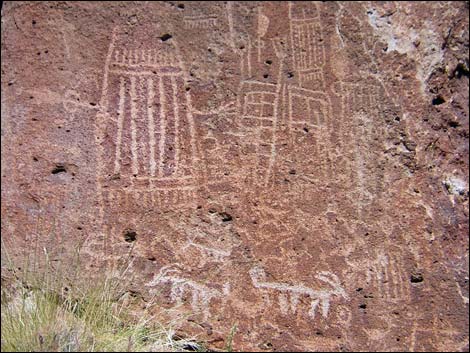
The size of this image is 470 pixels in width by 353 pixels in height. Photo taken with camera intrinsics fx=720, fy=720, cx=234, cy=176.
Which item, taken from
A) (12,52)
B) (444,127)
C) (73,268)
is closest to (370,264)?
(444,127)

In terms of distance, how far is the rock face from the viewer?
113 inches

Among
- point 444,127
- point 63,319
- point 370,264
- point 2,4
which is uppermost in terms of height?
point 2,4

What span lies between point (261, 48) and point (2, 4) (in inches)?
41.9

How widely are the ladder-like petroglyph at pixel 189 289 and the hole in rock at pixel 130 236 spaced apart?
0.17 metres

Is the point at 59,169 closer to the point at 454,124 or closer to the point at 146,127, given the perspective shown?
the point at 146,127

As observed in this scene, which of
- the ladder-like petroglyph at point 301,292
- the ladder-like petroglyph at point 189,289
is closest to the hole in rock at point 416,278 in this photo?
the ladder-like petroglyph at point 301,292

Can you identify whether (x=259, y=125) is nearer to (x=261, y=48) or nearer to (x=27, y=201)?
(x=261, y=48)

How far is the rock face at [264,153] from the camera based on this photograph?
286cm

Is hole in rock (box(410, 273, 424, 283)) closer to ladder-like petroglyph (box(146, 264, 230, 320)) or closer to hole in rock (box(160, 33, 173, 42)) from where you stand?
ladder-like petroglyph (box(146, 264, 230, 320))

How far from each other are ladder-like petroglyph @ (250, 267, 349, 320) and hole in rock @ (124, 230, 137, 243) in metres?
0.50

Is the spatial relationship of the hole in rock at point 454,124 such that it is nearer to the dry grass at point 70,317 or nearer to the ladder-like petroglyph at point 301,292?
the ladder-like petroglyph at point 301,292

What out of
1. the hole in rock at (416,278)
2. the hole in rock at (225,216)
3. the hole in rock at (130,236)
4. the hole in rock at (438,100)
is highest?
the hole in rock at (438,100)

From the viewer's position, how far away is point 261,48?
2871mm

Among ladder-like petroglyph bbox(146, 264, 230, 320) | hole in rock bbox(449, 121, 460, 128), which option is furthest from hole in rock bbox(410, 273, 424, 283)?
ladder-like petroglyph bbox(146, 264, 230, 320)
